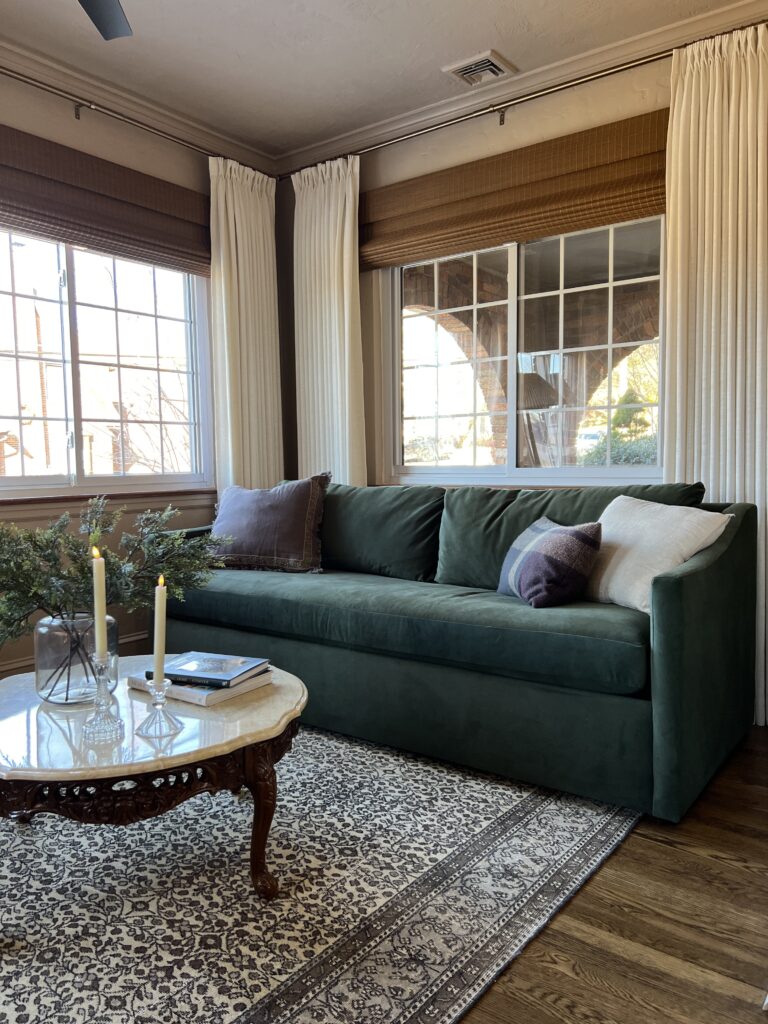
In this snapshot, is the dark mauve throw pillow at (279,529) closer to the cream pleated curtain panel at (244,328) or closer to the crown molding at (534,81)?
the cream pleated curtain panel at (244,328)

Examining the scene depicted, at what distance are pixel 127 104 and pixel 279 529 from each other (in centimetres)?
220

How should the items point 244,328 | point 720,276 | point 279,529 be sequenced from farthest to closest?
point 244,328, point 279,529, point 720,276

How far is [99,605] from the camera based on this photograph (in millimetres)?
1616

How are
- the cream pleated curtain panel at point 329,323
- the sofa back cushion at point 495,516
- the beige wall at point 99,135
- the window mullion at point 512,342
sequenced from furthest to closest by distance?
the cream pleated curtain panel at point 329,323
the window mullion at point 512,342
the beige wall at point 99,135
the sofa back cushion at point 495,516

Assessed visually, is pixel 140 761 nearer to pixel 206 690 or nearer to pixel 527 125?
pixel 206 690

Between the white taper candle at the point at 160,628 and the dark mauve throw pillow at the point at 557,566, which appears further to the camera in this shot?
the dark mauve throw pillow at the point at 557,566

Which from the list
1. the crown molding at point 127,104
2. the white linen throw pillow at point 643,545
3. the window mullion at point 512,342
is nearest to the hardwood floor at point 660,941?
the white linen throw pillow at point 643,545

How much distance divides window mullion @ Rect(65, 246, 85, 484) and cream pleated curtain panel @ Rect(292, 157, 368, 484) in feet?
3.96

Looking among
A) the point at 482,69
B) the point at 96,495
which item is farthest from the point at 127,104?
the point at 96,495

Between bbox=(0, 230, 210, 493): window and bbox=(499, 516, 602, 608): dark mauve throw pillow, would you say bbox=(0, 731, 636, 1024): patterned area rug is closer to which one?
bbox=(499, 516, 602, 608): dark mauve throw pillow

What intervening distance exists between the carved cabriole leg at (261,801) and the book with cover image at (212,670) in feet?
0.81

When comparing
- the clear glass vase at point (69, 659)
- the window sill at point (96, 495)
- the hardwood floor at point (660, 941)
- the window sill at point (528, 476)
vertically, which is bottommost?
the hardwood floor at point (660, 941)

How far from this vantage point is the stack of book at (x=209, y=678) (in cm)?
184

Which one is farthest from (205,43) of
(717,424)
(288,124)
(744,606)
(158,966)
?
(158,966)
